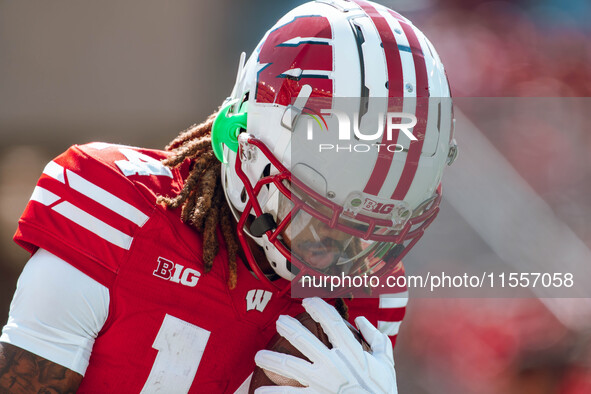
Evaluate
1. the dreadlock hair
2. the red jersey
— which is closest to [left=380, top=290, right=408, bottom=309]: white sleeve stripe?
the red jersey

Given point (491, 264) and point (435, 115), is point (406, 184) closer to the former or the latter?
point (435, 115)

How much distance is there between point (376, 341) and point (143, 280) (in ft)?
1.65

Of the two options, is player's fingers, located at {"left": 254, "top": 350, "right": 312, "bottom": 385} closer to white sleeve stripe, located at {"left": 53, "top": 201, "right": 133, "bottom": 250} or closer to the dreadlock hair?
the dreadlock hair

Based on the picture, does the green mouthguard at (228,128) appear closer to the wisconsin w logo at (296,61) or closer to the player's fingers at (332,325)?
the wisconsin w logo at (296,61)

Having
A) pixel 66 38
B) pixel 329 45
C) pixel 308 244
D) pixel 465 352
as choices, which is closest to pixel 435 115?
pixel 329 45

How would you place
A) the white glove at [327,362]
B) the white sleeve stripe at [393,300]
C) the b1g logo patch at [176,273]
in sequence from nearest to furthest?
the white glove at [327,362], the b1g logo patch at [176,273], the white sleeve stripe at [393,300]

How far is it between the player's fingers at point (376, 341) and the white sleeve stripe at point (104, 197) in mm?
523

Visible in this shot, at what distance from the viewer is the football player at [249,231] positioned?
1.21m

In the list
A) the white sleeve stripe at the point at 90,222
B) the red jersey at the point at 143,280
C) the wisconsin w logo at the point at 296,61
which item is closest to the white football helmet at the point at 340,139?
the wisconsin w logo at the point at 296,61

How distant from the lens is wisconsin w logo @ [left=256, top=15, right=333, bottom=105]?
1249mm

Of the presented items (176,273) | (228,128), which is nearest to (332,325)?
(176,273)

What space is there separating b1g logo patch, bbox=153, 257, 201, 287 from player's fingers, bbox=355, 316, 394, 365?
1.23ft

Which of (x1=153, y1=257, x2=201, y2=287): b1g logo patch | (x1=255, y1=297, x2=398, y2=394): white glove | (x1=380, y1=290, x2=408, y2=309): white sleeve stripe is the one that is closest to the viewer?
(x1=255, y1=297, x2=398, y2=394): white glove

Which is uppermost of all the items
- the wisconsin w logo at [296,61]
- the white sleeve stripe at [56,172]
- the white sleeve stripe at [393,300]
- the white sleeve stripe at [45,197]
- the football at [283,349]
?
the wisconsin w logo at [296,61]
